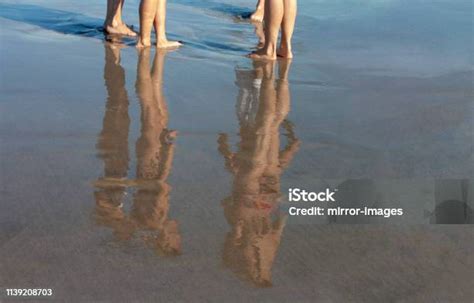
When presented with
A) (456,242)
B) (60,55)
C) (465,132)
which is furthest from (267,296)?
(60,55)

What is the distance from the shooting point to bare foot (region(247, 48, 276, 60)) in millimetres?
5500

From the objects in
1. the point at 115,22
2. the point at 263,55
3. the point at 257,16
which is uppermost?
the point at 257,16

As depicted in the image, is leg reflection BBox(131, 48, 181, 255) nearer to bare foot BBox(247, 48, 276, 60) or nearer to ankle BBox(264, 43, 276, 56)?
bare foot BBox(247, 48, 276, 60)

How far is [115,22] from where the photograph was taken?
6.08 m

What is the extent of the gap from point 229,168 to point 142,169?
1.27 feet

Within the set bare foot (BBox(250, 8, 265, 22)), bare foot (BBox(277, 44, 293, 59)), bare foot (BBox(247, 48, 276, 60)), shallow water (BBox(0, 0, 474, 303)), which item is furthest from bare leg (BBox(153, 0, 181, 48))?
bare foot (BBox(250, 8, 265, 22))

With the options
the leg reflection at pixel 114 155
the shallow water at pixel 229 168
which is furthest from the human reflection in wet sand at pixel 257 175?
the leg reflection at pixel 114 155

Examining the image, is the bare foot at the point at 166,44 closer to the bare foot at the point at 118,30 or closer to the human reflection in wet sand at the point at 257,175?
the bare foot at the point at 118,30

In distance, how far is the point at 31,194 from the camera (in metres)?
3.02

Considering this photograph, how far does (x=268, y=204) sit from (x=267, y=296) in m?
0.66

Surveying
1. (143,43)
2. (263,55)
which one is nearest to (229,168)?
(263,55)

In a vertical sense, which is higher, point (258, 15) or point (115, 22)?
point (258, 15)

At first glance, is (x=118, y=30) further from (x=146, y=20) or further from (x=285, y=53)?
(x=285, y=53)

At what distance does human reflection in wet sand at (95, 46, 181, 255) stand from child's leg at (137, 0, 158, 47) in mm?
960
